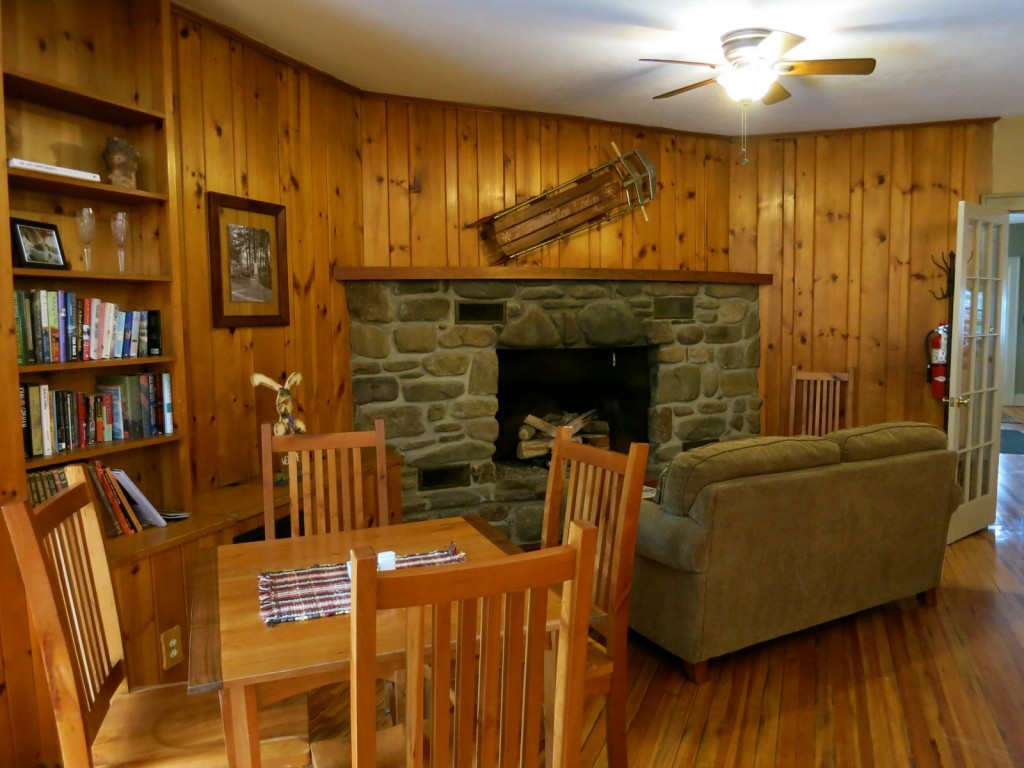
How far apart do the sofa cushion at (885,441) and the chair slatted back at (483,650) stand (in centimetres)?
205

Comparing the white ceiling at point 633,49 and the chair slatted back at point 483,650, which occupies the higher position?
the white ceiling at point 633,49

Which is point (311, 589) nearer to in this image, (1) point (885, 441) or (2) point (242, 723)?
(2) point (242, 723)

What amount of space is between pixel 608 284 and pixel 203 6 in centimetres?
245

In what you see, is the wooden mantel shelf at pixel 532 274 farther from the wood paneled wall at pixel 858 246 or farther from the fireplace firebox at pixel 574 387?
the fireplace firebox at pixel 574 387

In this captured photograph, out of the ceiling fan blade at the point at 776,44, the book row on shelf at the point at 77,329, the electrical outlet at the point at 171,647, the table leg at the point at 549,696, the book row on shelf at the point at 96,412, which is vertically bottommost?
the electrical outlet at the point at 171,647

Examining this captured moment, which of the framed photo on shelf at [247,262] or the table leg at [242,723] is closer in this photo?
the table leg at [242,723]

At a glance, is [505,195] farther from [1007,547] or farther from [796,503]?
[1007,547]

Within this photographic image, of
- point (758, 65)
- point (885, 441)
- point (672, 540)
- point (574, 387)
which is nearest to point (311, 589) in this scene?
point (672, 540)

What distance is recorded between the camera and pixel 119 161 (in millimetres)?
2488

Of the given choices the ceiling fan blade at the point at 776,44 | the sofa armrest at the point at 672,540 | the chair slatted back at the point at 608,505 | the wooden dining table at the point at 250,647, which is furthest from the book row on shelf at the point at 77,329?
the ceiling fan blade at the point at 776,44

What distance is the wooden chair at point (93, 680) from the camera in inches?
52.1

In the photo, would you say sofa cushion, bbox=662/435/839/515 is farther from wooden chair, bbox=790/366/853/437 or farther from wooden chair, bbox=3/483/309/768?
wooden chair, bbox=790/366/853/437

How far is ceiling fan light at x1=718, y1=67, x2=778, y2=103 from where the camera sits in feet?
9.86

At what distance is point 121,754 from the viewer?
4.96 feet
